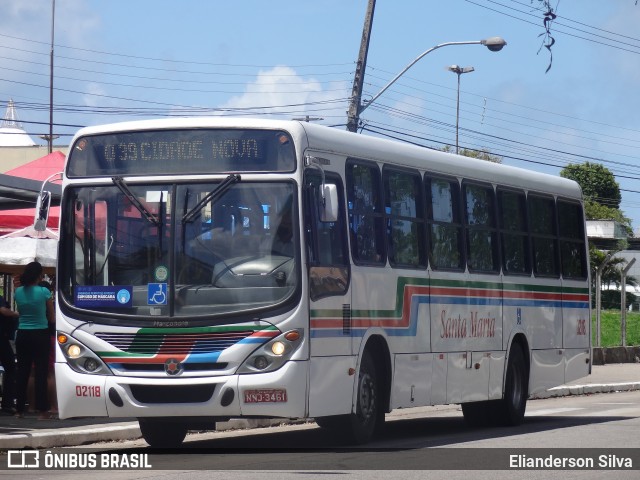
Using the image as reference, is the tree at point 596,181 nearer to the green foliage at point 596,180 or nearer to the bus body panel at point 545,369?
the green foliage at point 596,180

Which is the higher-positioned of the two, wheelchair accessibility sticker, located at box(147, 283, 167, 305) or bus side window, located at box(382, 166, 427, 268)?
bus side window, located at box(382, 166, 427, 268)

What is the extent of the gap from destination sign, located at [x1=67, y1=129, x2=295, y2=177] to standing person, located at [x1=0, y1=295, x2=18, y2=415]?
4.09 metres

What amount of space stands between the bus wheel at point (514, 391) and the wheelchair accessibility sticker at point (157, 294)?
21.4 feet

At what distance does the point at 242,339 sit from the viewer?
12.2 metres

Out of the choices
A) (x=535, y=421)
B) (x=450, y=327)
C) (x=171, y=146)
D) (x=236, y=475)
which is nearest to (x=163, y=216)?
(x=171, y=146)

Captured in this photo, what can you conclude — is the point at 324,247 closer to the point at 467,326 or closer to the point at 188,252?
the point at 188,252

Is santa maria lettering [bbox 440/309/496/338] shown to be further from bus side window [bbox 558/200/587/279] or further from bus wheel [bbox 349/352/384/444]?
bus side window [bbox 558/200/587/279]

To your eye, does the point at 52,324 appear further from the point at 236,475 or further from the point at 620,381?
the point at 620,381

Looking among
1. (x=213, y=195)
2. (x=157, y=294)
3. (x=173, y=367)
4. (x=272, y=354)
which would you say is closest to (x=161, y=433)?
(x=173, y=367)

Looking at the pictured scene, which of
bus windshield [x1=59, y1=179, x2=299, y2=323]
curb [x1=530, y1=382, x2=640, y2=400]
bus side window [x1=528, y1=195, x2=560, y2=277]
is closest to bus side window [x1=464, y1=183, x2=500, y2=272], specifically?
bus side window [x1=528, y1=195, x2=560, y2=277]

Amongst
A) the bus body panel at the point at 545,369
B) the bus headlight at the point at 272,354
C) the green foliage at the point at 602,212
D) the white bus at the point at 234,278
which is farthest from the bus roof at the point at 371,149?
the green foliage at the point at 602,212

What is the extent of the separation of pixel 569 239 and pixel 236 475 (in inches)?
397

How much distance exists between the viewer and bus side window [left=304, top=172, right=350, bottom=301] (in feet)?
41.3

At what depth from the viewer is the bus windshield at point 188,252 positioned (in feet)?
40.3
